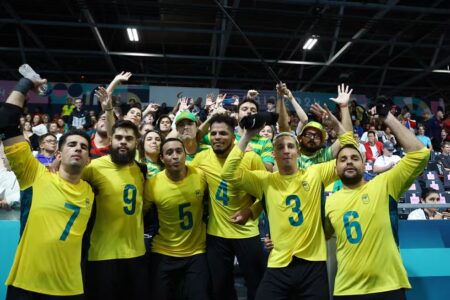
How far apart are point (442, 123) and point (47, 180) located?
14.9 m

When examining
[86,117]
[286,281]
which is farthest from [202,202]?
[86,117]

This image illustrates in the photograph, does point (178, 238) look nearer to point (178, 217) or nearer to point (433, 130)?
point (178, 217)

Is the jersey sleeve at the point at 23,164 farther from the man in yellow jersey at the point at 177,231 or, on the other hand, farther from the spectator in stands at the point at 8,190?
the spectator in stands at the point at 8,190

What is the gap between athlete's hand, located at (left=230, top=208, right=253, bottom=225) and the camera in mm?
3357

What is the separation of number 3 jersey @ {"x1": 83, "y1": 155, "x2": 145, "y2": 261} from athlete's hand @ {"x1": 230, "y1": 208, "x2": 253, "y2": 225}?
84 cm

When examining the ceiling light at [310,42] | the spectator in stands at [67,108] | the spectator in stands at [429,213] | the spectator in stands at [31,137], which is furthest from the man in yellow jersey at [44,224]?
the ceiling light at [310,42]

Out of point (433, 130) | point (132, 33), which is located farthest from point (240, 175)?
point (132, 33)

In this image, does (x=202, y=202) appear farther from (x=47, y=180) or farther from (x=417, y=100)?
(x=417, y=100)

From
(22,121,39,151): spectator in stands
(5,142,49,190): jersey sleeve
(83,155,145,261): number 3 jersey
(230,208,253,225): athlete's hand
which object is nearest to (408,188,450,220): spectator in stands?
(230,208,253,225): athlete's hand

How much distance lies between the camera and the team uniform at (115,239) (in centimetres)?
322

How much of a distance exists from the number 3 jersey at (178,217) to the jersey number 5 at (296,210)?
2.86 feet

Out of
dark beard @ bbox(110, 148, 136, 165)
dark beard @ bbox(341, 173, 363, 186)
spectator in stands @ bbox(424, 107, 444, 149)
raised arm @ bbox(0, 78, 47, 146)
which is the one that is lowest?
dark beard @ bbox(341, 173, 363, 186)

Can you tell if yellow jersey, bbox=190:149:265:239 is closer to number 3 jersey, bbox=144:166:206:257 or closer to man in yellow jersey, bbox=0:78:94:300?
number 3 jersey, bbox=144:166:206:257

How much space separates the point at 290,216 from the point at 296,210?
7cm
